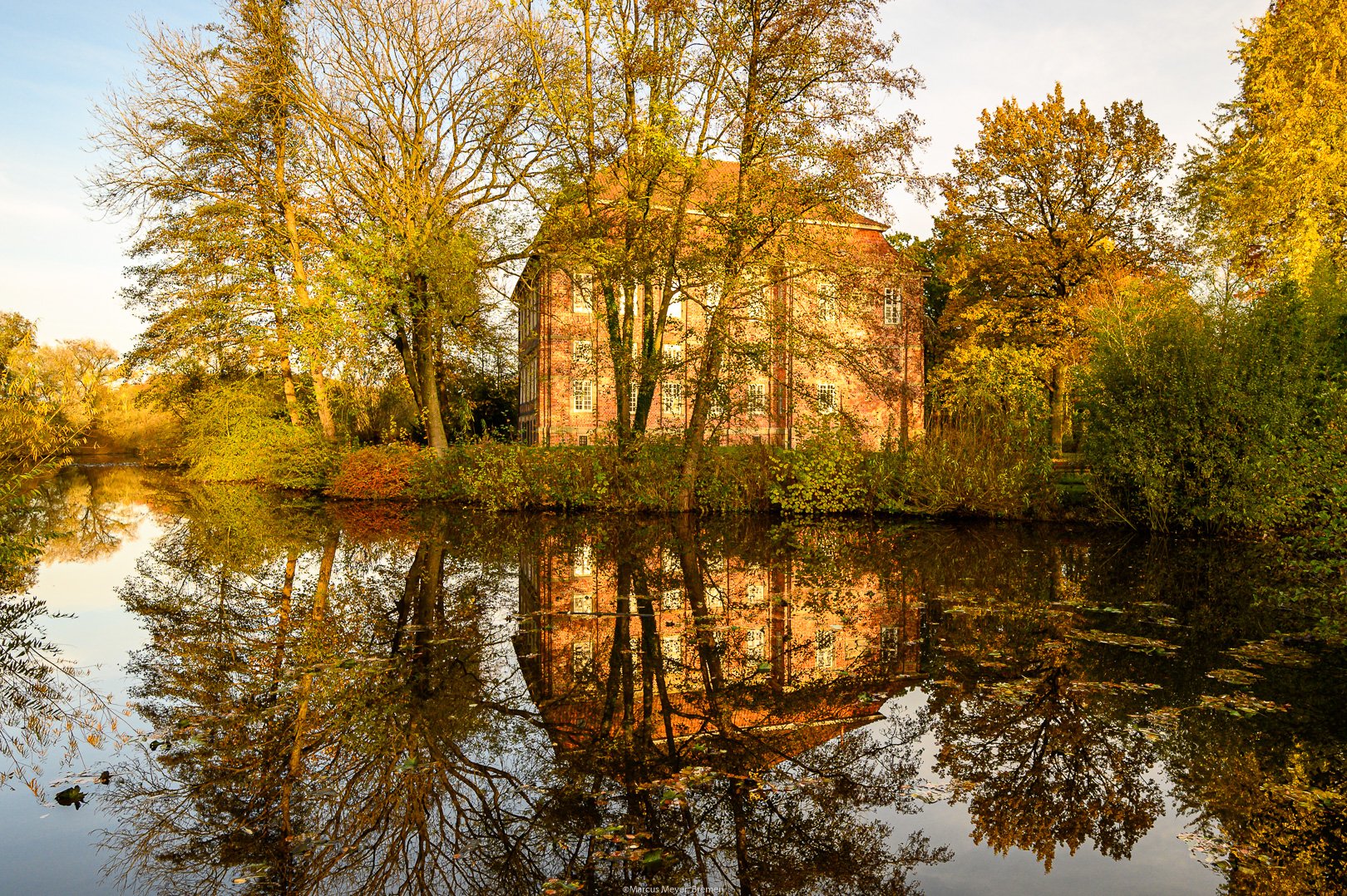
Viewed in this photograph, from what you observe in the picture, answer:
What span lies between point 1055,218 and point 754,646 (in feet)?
112

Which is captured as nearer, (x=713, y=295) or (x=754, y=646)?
(x=754, y=646)

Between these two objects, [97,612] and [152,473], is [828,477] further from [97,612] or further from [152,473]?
[152,473]

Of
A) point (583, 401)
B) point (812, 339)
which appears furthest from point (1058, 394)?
point (812, 339)

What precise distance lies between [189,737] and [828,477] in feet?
51.6

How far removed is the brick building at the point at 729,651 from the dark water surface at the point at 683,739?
0.04 meters

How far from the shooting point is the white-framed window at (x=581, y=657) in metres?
7.39

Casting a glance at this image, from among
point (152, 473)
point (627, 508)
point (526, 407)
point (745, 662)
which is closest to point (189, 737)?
point (745, 662)

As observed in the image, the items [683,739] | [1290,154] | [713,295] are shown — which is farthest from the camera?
[1290,154]

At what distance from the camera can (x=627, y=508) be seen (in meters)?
20.9

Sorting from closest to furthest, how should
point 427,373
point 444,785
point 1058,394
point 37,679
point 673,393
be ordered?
1. point 444,785
2. point 37,679
3. point 673,393
4. point 427,373
5. point 1058,394

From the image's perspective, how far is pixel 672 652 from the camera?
7.93 meters

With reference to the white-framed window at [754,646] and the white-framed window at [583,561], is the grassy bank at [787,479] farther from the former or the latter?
the white-framed window at [754,646]

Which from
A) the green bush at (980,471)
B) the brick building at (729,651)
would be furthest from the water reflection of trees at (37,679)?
the green bush at (980,471)

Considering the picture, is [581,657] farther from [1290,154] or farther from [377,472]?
[1290,154]
